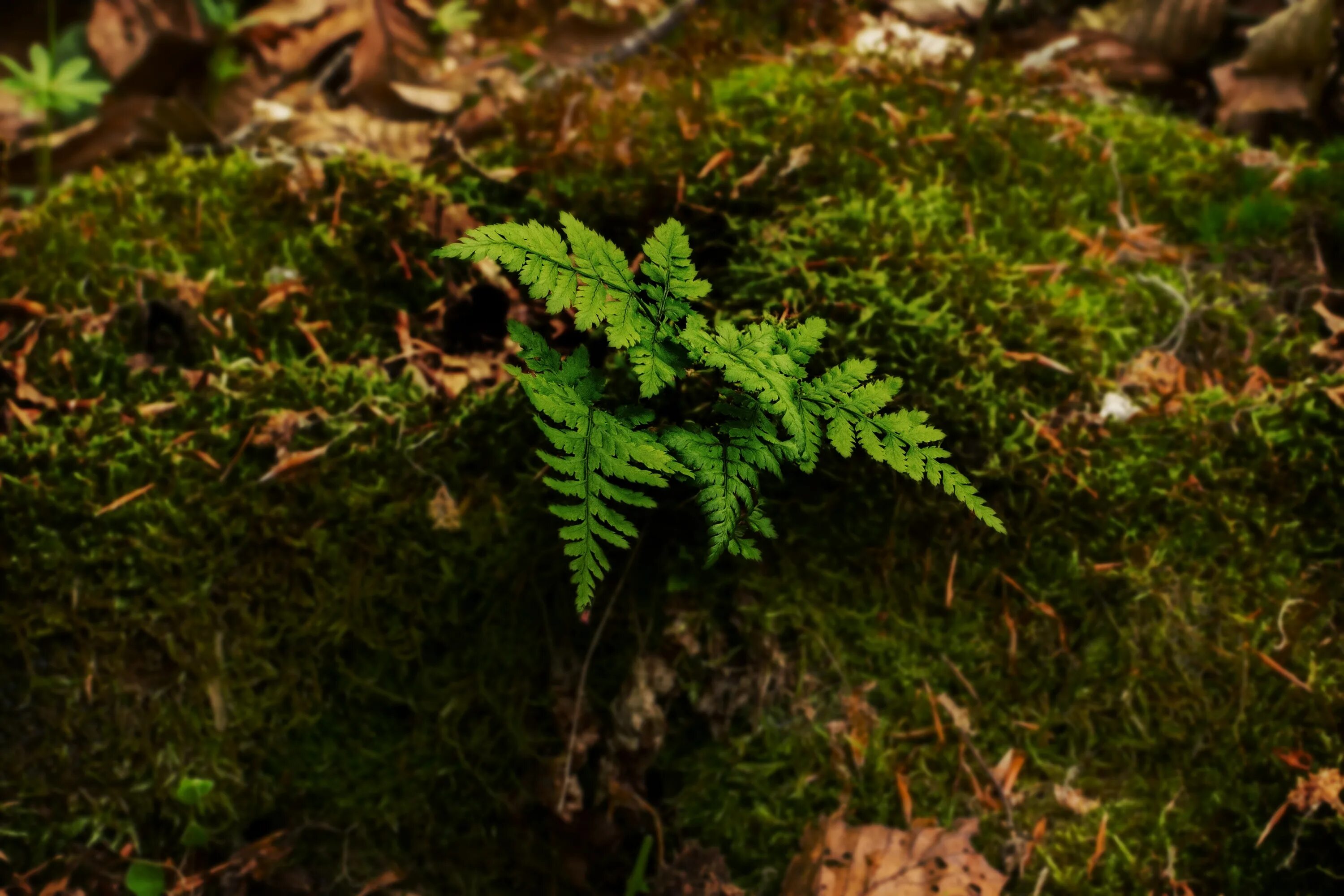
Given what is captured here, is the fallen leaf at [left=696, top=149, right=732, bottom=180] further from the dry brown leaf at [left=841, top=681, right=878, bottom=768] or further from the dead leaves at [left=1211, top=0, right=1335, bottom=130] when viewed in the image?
the dead leaves at [left=1211, top=0, right=1335, bottom=130]

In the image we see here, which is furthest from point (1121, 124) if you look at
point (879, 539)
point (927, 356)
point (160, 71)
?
point (160, 71)

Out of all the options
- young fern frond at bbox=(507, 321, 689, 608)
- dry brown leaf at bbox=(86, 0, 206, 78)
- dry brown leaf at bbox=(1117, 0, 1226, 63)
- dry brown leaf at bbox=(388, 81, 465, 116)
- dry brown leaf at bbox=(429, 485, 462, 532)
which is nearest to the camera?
young fern frond at bbox=(507, 321, 689, 608)

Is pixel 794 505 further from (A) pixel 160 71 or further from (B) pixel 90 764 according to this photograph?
(A) pixel 160 71

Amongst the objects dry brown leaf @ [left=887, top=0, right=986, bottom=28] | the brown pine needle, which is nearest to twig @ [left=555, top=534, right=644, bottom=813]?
the brown pine needle

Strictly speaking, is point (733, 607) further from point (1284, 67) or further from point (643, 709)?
point (1284, 67)

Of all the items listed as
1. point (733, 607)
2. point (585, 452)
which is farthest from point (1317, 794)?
point (585, 452)
